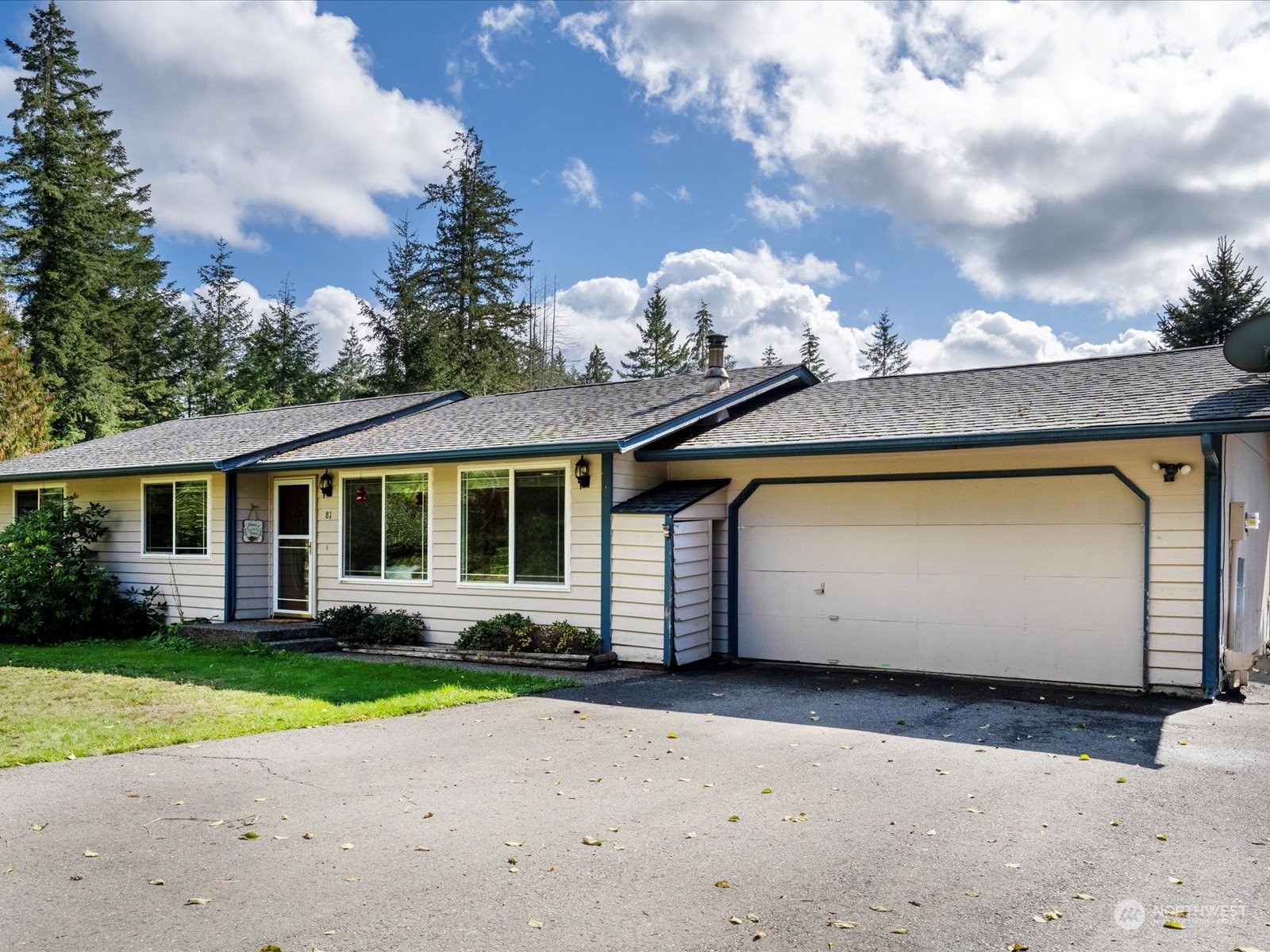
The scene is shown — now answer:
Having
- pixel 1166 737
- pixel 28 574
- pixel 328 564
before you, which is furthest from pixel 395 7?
pixel 1166 737

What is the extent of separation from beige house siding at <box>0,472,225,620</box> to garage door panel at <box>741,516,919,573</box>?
316 inches

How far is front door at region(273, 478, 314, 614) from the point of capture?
12.9 metres

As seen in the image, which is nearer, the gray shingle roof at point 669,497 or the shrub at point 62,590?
the gray shingle roof at point 669,497

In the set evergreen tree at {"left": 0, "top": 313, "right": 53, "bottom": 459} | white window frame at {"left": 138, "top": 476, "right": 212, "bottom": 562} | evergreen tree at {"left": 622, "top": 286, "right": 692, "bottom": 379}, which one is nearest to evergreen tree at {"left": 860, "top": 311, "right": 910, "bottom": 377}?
evergreen tree at {"left": 622, "top": 286, "right": 692, "bottom": 379}

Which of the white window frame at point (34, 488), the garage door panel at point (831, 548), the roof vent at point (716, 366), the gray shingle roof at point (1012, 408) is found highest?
the roof vent at point (716, 366)

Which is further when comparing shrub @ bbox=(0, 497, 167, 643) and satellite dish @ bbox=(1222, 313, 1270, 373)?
shrub @ bbox=(0, 497, 167, 643)

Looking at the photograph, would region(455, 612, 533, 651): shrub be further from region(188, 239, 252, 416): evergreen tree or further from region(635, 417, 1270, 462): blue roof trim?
region(188, 239, 252, 416): evergreen tree

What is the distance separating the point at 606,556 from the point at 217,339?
29252mm

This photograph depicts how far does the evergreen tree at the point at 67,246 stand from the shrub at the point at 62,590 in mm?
13442

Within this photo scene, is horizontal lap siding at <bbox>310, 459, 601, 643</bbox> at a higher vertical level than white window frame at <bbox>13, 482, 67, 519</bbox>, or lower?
lower

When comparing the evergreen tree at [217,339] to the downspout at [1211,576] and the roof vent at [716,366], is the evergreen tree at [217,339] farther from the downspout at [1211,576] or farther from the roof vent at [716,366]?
the downspout at [1211,576]

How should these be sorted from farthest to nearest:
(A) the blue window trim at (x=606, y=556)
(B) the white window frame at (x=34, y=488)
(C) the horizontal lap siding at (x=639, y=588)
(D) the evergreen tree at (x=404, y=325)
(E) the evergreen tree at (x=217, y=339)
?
(E) the evergreen tree at (x=217, y=339) < (D) the evergreen tree at (x=404, y=325) < (B) the white window frame at (x=34, y=488) < (A) the blue window trim at (x=606, y=556) < (C) the horizontal lap siding at (x=639, y=588)

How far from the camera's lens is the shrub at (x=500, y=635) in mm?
10422

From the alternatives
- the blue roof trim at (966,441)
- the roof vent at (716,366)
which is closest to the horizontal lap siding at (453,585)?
the blue roof trim at (966,441)
